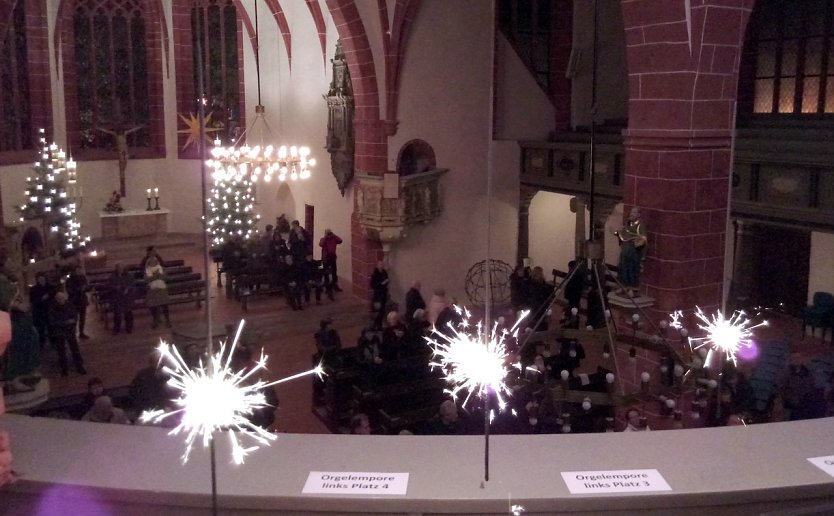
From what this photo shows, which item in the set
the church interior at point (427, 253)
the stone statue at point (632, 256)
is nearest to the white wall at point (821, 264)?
the church interior at point (427, 253)

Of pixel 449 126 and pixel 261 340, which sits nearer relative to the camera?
pixel 261 340

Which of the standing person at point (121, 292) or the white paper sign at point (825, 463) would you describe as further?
the standing person at point (121, 292)

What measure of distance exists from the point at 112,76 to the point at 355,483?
66.6 ft

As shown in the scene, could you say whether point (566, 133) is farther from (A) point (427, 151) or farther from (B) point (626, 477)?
(B) point (626, 477)

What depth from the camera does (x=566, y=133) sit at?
15656 mm

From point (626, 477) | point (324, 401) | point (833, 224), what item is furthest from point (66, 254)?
point (626, 477)

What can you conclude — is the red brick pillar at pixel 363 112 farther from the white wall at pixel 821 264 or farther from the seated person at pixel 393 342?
the white wall at pixel 821 264

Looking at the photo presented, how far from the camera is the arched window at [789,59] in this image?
495 inches

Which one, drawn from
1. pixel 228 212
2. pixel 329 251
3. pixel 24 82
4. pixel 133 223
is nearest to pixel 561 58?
pixel 329 251

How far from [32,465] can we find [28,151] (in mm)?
17783

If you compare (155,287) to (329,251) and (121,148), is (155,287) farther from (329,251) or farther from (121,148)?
(121,148)

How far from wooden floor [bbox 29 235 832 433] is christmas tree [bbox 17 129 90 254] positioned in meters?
3.43

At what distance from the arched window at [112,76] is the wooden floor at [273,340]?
280 inches

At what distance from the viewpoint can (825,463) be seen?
322 cm
